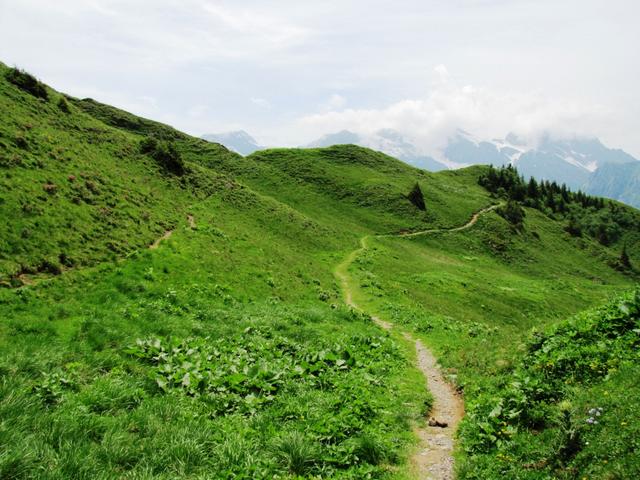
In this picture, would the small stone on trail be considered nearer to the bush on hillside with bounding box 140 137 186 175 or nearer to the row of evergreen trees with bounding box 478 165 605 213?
the bush on hillside with bounding box 140 137 186 175

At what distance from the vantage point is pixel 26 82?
41.6 meters

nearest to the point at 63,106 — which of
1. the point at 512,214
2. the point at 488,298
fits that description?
the point at 488,298

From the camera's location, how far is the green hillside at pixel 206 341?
831 centimetres

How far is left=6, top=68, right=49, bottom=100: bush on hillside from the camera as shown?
40.9 metres

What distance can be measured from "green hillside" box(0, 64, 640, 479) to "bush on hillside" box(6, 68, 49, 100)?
266 mm

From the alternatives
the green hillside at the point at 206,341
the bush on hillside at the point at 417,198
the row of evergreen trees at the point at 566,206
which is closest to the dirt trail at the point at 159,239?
the green hillside at the point at 206,341

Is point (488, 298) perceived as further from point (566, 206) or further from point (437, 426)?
point (566, 206)

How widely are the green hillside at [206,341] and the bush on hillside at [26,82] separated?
0.27 m

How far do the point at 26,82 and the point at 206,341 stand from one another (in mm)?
42773

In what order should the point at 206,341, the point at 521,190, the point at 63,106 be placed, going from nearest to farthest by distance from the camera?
the point at 206,341, the point at 63,106, the point at 521,190

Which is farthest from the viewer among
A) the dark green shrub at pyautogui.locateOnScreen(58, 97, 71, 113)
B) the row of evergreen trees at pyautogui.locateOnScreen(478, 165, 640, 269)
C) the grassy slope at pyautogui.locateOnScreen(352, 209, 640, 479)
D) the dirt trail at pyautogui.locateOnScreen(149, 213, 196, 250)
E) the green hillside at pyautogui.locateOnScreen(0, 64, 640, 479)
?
the row of evergreen trees at pyautogui.locateOnScreen(478, 165, 640, 269)

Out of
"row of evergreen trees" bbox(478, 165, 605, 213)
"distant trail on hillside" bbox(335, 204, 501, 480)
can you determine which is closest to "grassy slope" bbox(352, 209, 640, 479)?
"distant trail on hillside" bbox(335, 204, 501, 480)

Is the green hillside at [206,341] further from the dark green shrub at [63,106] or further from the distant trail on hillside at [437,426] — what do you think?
the dark green shrub at [63,106]

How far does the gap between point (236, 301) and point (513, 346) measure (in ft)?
48.9
